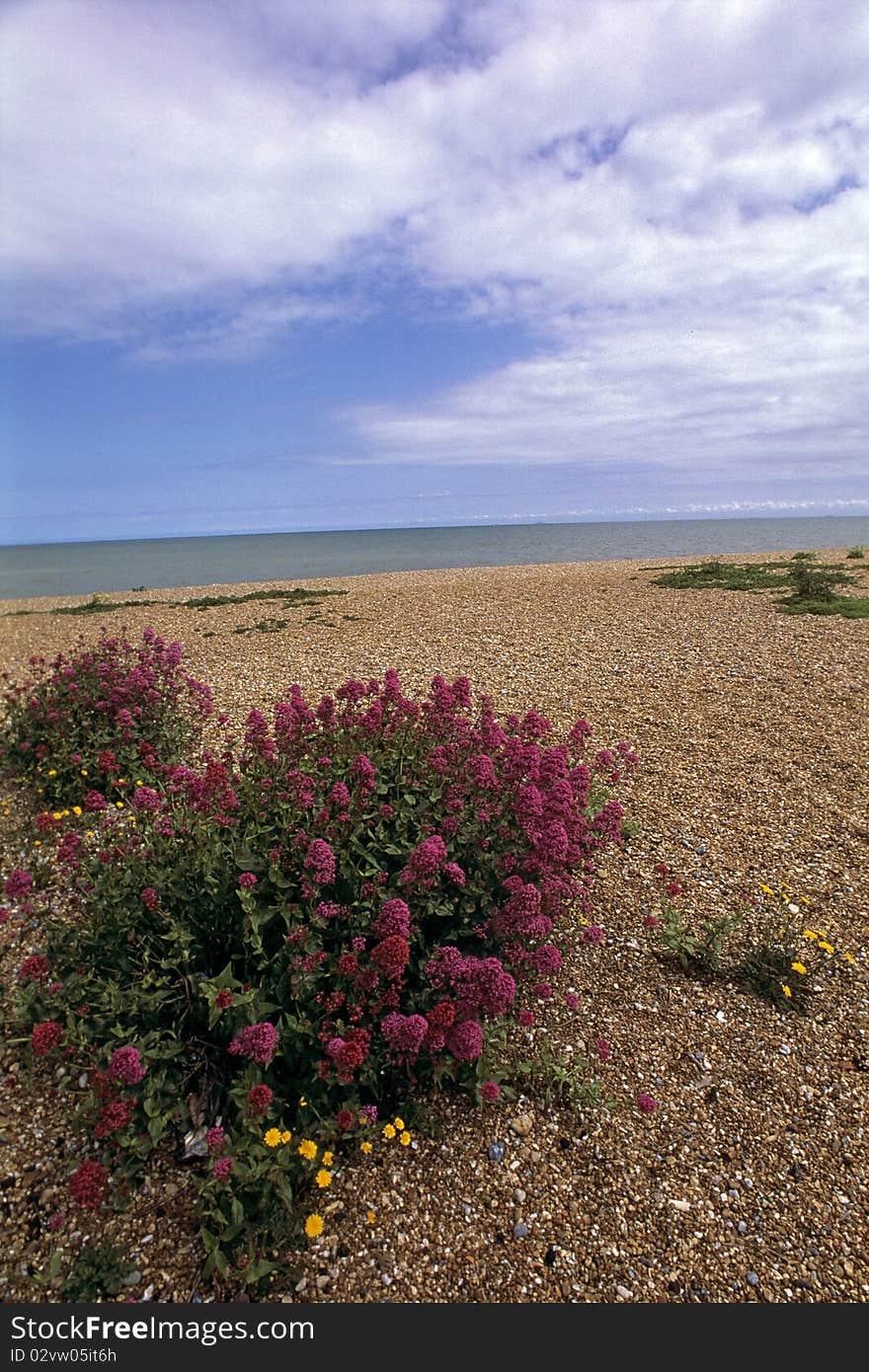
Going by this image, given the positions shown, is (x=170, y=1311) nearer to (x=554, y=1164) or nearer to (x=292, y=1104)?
(x=292, y=1104)

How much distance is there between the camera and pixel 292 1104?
313cm

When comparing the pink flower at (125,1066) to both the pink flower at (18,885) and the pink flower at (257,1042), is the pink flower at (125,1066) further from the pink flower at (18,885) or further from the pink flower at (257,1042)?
the pink flower at (18,885)

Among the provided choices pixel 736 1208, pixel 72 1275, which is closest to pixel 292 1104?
pixel 72 1275

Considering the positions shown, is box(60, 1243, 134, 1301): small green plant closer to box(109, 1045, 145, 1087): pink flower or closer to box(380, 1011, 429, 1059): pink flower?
box(109, 1045, 145, 1087): pink flower

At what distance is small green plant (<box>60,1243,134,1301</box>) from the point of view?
2680mm

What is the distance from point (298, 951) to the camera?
3.20m

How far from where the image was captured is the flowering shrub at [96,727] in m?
6.28

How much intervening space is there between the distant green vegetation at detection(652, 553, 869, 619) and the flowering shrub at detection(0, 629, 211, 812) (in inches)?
569

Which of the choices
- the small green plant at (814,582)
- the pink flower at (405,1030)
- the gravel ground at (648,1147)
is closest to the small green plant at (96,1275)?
the gravel ground at (648,1147)

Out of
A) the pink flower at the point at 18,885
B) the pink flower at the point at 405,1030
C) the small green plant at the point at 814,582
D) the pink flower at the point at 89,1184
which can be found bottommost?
the pink flower at the point at 89,1184

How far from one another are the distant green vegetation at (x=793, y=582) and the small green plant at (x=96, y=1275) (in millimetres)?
16756

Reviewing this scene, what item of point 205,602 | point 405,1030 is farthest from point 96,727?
point 205,602

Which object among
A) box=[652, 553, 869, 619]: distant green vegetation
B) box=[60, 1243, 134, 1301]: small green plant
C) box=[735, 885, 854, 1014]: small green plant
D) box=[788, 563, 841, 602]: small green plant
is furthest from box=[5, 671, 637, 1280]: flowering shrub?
box=[788, 563, 841, 602]: small green plant

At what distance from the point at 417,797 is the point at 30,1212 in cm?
272
